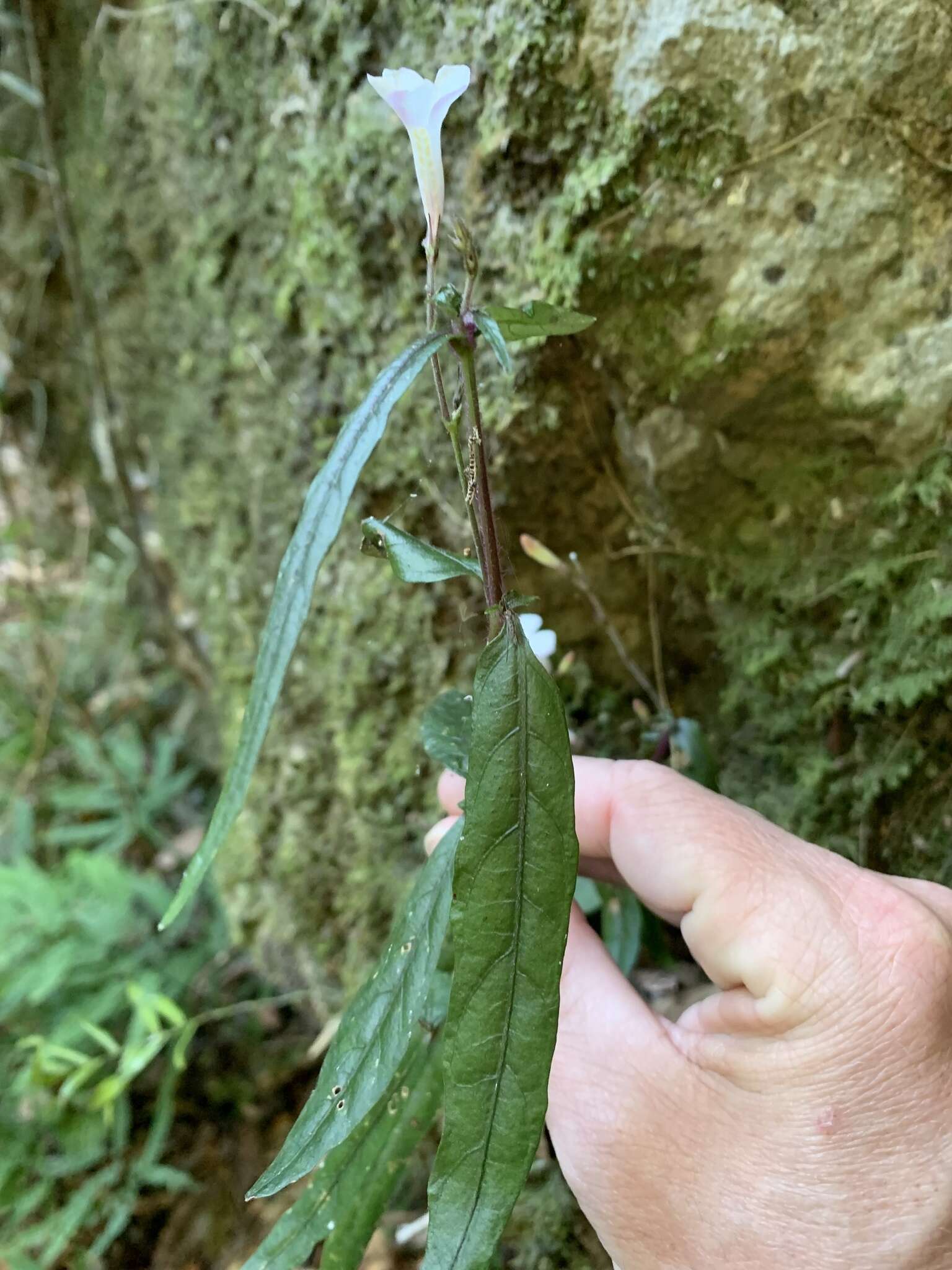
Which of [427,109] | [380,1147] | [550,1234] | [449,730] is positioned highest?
[427,109]

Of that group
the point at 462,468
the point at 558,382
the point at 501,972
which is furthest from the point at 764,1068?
the point at 558,382

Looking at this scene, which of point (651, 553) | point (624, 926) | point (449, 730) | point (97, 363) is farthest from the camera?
point (97, 363)

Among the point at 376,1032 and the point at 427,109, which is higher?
the point at 427,109

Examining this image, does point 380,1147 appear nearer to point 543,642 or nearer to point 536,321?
point 543,642

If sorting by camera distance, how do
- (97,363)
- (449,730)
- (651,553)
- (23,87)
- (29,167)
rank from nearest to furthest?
(449,730)
(651,553)
(23,87)
(29,167)
(97,363)

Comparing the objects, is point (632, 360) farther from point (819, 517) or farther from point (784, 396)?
point (819, 517)

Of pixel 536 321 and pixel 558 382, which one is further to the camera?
pixel 558 382

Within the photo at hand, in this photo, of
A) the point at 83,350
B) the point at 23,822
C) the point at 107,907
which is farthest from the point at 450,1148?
the point at 83,350
